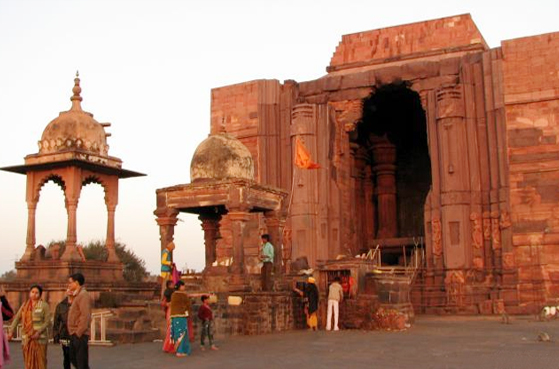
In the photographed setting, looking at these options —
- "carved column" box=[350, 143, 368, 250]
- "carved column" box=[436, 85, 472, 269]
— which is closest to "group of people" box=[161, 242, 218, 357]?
"carved column" box=[436, 85, 472, 269]

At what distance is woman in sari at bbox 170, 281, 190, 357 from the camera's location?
11.0 meters

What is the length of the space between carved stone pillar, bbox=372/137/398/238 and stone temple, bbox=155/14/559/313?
2.49m

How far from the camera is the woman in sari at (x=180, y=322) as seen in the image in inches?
434

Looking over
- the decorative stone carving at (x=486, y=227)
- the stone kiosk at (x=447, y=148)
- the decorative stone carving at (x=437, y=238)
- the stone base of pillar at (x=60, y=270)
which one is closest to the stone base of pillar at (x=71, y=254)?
the stone base of pillar at (x=60, y=270)

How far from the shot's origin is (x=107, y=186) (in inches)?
693

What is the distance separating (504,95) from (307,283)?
11493 millimetres

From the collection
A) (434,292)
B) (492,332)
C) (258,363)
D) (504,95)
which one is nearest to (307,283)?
(492,332)

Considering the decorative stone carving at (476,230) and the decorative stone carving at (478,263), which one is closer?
the decorative stone carving at (478,263)

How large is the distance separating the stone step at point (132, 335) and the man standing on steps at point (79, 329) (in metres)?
4.39

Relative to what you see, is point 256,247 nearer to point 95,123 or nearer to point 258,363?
point 95,123

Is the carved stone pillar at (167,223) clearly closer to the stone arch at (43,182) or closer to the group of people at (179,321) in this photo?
the stone arch at (43,182)

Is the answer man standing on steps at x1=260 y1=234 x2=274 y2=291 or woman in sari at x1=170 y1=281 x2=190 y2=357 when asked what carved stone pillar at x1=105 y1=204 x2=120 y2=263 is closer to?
man standing on steps at x1=260 y1=234 x2=274 y2=291

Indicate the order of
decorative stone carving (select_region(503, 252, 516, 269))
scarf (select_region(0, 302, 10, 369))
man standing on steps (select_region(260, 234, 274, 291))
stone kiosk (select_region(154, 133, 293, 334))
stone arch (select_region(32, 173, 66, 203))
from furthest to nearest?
decorative stone carving (select_region(503, 252, 516, 269)) < stone arch (select_region(32, 173, 66, 203)) < man standing on steps (select_region(260, 234, 274, 291)) < stone kiosk (select_region(154, 133, 293, 334)) < scarf (select_region(0, 302, 10, 369))

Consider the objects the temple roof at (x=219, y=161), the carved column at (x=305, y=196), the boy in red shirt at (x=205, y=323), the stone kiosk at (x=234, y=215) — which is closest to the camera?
the boy in red shirt at (x=205, y=323)
